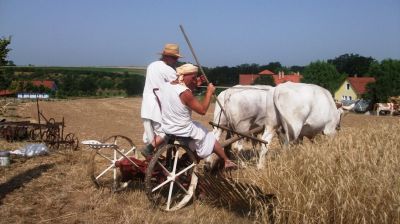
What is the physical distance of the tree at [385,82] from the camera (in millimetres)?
53031

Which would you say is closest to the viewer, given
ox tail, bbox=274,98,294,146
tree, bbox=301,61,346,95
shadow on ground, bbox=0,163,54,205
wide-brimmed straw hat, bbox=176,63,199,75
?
wide-brimmed straw hat, bbox=176,63,199,75

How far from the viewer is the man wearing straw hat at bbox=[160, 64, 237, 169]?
5.43m

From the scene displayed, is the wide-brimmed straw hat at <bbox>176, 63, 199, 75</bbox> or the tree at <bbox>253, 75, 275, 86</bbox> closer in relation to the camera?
the wide-brimmed straw hat at <bbox>176, 63, 199, 75</bbox>

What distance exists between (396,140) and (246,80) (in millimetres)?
56241

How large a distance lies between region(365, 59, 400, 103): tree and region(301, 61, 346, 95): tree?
8.52 meters

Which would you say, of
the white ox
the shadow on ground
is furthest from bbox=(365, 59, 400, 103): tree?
the shadow on ground

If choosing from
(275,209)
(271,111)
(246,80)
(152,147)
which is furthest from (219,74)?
(246,80)

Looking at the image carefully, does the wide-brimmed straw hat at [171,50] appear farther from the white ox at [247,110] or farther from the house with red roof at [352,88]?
the house with red roof at [352,88]

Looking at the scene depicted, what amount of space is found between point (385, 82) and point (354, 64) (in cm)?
3229

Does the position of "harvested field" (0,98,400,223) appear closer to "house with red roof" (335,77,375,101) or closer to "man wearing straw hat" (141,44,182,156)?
"man wearing straw hat" (141,44,182,156)

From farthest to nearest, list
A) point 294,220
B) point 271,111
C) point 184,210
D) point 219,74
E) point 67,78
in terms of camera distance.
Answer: point 67,78 → point 219,74 → point 271,111 → point 184,210 → point 294,220

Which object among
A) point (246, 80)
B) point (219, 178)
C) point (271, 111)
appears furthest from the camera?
point (246, 80)

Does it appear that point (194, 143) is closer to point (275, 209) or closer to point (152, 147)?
point (152, 147)

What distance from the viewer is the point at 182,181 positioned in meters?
5.92
